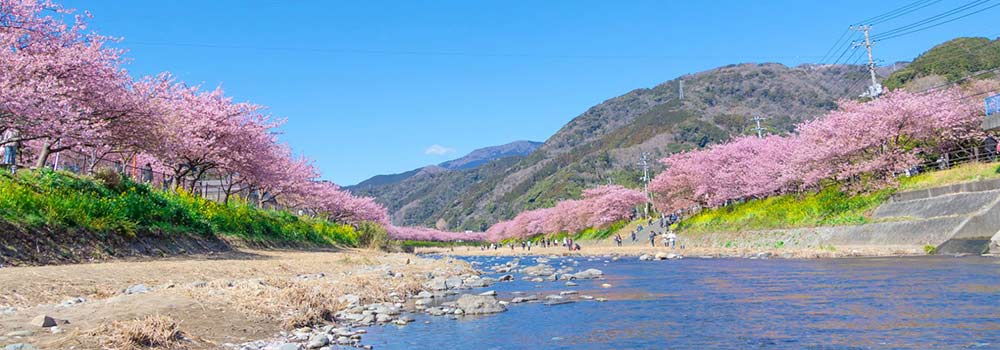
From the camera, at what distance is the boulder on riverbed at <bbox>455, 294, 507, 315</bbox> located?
38.2 feet

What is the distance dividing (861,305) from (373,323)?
8.88m

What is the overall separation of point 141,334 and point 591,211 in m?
90.2

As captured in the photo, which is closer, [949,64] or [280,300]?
[280,300]

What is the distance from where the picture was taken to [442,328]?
9883mm

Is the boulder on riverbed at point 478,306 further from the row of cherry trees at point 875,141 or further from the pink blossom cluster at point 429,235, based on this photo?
the pink blossom cluster at point 429,235

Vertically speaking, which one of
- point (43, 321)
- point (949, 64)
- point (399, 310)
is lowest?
point (399, 310)

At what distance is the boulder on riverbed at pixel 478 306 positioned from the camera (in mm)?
11656

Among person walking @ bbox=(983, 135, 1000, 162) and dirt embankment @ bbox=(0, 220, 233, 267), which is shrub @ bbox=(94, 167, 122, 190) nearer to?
dirt embankment @ bbox=(0, 220, 233, 267)

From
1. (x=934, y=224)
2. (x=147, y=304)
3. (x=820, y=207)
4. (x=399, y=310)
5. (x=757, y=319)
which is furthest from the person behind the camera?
(x=820, y=207)

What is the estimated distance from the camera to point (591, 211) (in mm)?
94750

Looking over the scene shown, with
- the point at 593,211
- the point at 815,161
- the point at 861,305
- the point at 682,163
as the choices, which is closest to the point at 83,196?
the point at 861,305

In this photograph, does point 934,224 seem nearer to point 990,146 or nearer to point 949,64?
point 990,146

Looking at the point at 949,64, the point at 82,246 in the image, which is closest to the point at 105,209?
the point at 82,246

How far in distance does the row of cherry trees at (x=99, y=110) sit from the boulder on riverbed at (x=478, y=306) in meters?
14.1
